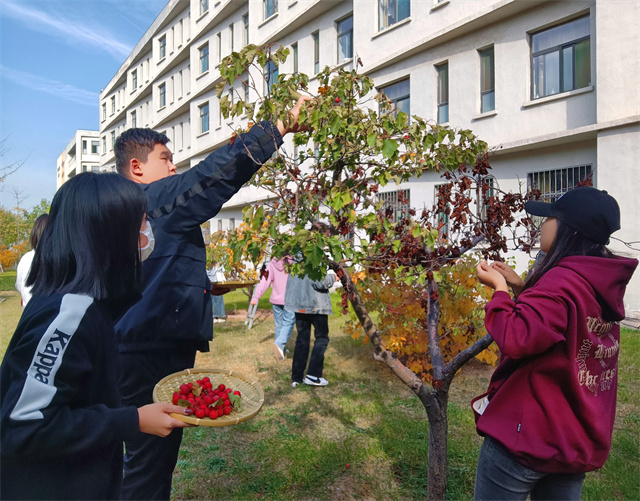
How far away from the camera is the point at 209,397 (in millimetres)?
2207

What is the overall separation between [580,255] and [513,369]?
552mm

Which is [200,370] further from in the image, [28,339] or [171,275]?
[28,339]

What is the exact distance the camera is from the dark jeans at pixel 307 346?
20.8ft

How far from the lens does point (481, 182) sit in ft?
11.7

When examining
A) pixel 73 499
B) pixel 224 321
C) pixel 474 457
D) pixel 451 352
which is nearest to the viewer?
pixel 73 499

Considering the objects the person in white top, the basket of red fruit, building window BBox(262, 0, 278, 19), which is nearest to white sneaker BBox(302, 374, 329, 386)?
the person in white top

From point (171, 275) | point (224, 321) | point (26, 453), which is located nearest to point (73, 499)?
point (26, 453)

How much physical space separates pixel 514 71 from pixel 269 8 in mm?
12437

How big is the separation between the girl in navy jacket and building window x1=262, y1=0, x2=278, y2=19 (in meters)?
20.9

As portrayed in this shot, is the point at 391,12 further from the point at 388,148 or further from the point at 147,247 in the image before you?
the point at 147,247

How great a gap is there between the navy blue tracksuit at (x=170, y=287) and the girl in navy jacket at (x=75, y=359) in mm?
598

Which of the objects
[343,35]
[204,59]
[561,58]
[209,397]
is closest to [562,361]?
[209,397]

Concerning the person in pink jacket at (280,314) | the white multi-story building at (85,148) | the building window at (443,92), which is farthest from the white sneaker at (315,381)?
the white multi-story building at (85,148)

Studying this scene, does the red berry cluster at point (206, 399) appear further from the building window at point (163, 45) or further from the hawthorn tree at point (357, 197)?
the building window at point (163, 45)
